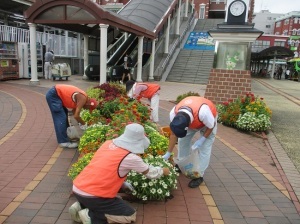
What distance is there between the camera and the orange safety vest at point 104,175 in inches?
108

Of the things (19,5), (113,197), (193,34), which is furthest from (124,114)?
(193,34)

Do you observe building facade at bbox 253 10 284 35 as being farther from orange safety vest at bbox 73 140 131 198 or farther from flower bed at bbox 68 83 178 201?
orange safety vest at bbox 73 140 131 198

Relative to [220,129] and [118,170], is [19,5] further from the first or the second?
[118,170]

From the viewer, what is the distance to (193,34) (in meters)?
25.7

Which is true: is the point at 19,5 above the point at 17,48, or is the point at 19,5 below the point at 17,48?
above

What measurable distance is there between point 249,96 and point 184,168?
476cm

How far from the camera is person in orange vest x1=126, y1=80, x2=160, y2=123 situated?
6449mm

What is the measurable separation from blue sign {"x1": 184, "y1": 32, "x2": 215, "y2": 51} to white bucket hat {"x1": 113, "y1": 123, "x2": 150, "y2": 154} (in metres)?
22.3

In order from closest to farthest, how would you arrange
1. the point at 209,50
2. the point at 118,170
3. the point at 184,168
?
the point at 118,170
the point at 184,168
the point at 209,50

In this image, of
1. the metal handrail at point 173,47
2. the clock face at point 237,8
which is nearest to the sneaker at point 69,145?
the clock face at point 237,8

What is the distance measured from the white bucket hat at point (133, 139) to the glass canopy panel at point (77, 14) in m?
10.3

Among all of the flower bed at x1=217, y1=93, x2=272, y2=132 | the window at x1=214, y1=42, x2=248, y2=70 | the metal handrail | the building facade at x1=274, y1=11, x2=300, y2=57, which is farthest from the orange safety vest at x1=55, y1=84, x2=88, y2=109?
the building facade at x1=274, y1=11, x2=300, y2=57

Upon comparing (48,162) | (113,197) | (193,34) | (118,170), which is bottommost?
(48,162)

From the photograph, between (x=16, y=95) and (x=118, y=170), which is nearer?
(x=118, y=170)
